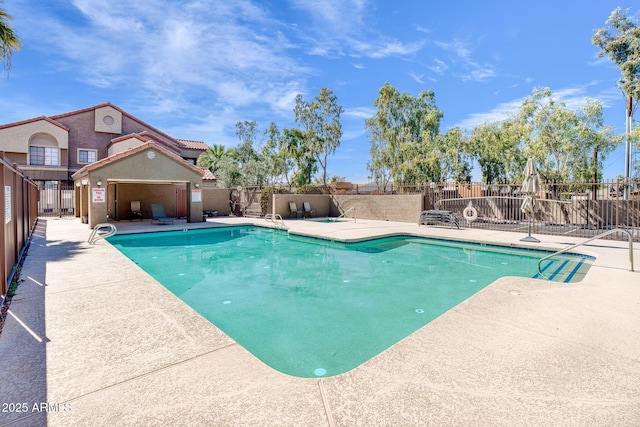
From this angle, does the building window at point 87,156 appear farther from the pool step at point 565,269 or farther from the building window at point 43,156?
the pool step at point 565,269

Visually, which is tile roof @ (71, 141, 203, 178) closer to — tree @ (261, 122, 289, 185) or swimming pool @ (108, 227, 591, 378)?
swimming pool @ (108, 227, 591, 378)

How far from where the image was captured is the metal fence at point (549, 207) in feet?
44.0

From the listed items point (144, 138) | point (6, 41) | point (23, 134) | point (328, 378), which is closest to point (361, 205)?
point (6, 41)

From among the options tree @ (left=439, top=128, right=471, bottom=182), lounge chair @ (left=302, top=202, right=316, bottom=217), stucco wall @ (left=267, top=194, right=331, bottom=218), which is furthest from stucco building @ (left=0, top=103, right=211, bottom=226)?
tree @ (left=439, top=128, right=471, bottom=182)

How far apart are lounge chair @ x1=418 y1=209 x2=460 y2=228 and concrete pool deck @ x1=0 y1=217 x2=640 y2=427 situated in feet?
33.7

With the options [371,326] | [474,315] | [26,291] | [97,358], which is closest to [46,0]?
[26,291]

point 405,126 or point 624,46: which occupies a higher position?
point 624,46

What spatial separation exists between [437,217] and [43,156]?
1154 inches

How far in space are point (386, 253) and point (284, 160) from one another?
2326 cm

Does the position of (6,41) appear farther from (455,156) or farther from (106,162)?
(455,156)

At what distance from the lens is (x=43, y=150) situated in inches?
985

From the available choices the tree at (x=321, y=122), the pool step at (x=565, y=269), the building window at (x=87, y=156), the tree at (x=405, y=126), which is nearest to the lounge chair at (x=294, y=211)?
the tree at (x=405, y=126)

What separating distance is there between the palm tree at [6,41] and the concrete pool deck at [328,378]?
28.0 ft

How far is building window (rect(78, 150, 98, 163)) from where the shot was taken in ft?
86.7
